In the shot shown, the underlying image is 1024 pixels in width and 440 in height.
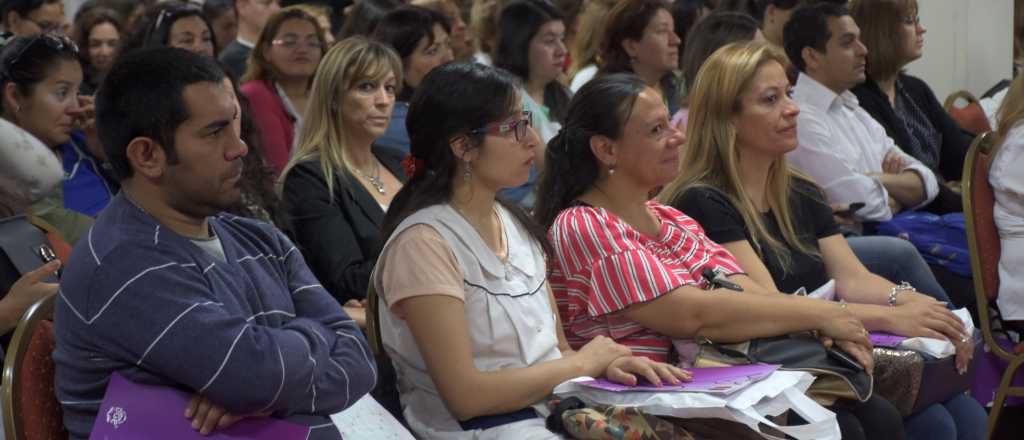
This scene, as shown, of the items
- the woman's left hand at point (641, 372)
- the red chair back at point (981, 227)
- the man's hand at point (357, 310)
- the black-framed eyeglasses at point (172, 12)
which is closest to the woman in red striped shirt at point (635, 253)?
the woman's left hand at point (641, 372)

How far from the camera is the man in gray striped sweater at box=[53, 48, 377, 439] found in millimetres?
2018

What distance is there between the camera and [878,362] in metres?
3.18

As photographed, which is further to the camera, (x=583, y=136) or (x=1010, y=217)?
(x=1010, y=217)

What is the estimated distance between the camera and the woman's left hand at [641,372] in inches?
102

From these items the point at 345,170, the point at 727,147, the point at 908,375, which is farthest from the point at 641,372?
the point at 345,170

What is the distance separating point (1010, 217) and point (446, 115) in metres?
2.01

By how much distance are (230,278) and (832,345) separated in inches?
60.4

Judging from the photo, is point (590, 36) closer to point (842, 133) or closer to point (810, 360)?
point (842, 133)

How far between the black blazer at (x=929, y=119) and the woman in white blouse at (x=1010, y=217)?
41.2 inches

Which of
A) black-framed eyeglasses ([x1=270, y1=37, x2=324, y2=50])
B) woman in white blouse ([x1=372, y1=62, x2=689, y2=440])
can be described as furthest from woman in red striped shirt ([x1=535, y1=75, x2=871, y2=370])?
black-framed eyeglasses ([x1=270, y1=37, x2=324, y2=50])

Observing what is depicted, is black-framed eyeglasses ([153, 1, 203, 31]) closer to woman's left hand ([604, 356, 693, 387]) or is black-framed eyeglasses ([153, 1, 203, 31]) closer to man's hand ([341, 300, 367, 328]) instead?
man's hand ([341, 300, 367, 328])

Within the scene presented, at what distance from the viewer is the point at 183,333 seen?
6.59 feet

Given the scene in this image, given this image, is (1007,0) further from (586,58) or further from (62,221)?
(62,221)

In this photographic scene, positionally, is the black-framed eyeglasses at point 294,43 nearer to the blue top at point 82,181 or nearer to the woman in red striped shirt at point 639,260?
the blue top at point 82,181
